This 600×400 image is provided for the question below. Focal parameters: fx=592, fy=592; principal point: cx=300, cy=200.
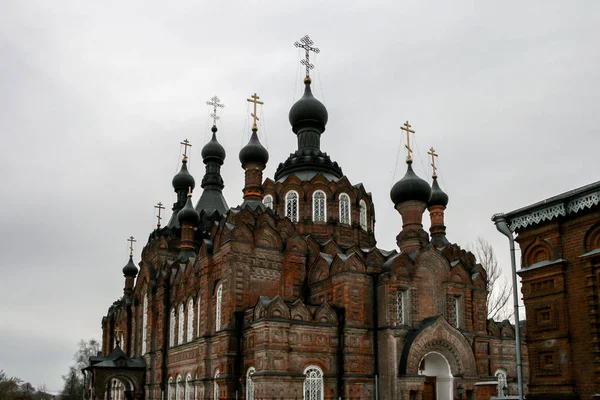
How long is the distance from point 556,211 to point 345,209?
16241mm

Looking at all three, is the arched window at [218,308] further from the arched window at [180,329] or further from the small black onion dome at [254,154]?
the small black onion dome at [254,154]

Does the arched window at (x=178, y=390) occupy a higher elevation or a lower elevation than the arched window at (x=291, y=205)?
lower

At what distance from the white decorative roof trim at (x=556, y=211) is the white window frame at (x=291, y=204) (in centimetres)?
Answer: 1525

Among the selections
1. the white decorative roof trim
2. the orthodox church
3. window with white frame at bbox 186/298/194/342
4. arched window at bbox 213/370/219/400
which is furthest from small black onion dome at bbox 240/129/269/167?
the white decorative roof trim

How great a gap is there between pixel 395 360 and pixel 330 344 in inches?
82.7

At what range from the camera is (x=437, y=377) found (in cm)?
2008

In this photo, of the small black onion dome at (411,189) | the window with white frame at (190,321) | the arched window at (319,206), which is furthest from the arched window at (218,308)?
the small black onion dome at (411,189)

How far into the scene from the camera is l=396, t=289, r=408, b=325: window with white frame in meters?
19.9

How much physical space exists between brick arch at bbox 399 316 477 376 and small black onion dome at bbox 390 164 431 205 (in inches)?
213

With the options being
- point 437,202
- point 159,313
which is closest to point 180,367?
point 159,313

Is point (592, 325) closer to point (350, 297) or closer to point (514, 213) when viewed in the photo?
point (514, 213)

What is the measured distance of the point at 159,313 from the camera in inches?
1069

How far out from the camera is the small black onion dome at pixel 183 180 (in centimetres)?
3572

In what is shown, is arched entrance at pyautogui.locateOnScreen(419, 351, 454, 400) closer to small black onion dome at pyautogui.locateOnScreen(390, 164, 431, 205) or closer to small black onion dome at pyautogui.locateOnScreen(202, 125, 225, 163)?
small black onion dome at pyautogui.locateOnScreen(390, 164, 431, 205)
